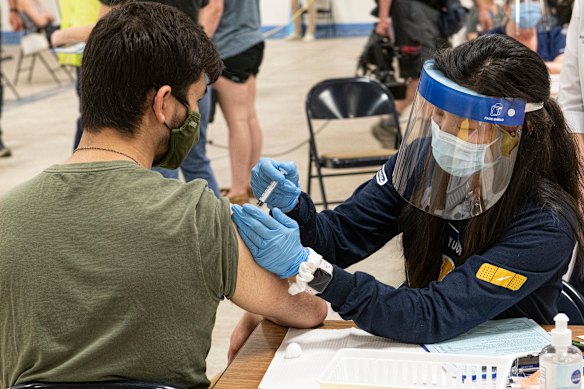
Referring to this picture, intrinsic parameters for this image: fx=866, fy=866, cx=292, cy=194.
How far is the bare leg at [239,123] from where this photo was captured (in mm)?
4652

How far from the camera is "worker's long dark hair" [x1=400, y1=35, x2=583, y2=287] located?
169 centimetres

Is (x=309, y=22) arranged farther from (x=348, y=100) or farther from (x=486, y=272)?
(x=486, y=272)

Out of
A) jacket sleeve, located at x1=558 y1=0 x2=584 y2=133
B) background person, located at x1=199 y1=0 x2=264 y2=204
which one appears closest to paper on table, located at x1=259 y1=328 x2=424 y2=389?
jacket sleeve, located at x1=558 y1=0 x2=584 y2=133

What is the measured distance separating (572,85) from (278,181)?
1.26 metres

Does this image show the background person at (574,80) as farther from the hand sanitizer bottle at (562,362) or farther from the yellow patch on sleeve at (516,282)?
the hand sanitizer bottle at (562,362)

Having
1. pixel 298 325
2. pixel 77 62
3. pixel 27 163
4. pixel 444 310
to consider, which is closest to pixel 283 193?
pixel 298 325

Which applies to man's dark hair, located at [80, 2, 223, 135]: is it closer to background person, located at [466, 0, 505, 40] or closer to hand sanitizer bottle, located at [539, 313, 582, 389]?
hand sanitizer bottle, located at [539, 313, 582, 389]

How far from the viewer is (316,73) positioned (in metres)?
10.3

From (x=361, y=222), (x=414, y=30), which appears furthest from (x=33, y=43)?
(x=361, y=222)

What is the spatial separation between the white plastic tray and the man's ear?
20.6 inches

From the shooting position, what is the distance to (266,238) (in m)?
1.54

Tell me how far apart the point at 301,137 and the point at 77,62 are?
10.6 feet

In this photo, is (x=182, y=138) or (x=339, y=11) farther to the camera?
(x=339, y=11)

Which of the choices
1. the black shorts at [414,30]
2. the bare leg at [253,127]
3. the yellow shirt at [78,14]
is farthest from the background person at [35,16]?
the yellow shirt at [78,14]
